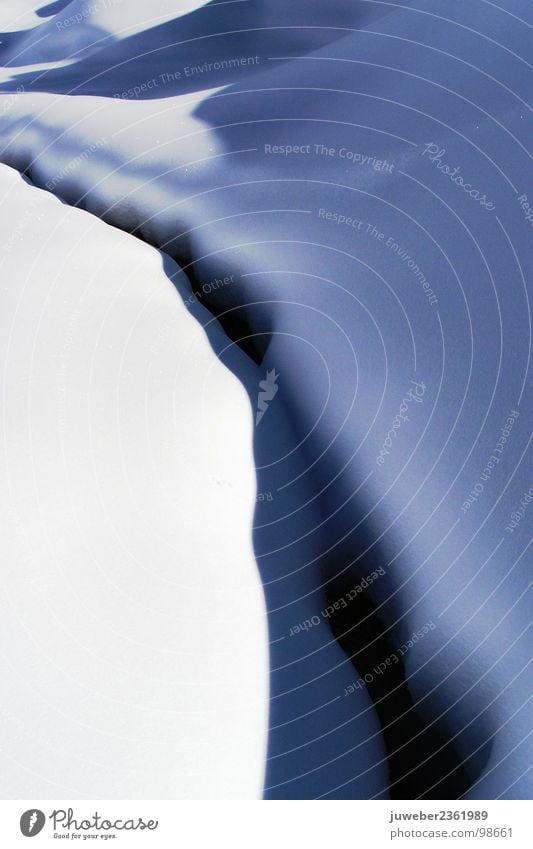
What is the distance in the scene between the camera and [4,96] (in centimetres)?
119

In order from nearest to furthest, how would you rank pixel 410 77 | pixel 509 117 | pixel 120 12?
pixel 509 117
pixel 410 77
pixel 120 12

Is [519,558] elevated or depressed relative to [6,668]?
depressed

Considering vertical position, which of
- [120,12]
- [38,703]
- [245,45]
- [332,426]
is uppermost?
[120,12]

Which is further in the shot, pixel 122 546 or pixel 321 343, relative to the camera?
pixel 321 343

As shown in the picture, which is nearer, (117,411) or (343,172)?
(117,411)

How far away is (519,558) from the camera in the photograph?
2.03 ft

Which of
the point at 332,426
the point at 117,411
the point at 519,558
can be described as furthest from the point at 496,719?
the point at 117,411

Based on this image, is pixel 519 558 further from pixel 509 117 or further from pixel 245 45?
pixel 245 45

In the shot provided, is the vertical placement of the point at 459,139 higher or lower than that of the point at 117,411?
higher

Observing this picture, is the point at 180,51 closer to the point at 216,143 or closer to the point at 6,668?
the point at 216,143

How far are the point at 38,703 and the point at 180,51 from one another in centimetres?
100

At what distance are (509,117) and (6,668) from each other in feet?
2.36

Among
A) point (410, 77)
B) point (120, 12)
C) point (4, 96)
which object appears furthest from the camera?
point (120, 12)

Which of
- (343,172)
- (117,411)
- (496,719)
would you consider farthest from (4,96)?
(496,719)
